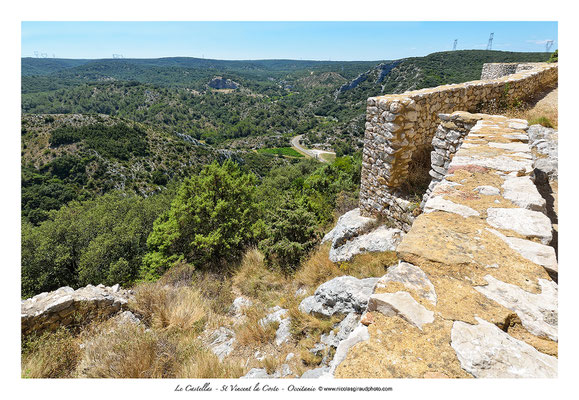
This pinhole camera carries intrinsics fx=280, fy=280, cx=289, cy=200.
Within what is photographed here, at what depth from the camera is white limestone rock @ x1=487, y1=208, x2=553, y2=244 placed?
2.21m

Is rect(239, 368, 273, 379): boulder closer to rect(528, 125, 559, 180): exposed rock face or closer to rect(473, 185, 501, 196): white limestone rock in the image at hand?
rect(473, 185, 501, 196): white limestone rock

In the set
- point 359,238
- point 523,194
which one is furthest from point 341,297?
point 523,194

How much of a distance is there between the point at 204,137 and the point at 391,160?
360ft

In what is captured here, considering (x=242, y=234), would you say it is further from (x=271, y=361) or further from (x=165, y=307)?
(x=271, y=361)

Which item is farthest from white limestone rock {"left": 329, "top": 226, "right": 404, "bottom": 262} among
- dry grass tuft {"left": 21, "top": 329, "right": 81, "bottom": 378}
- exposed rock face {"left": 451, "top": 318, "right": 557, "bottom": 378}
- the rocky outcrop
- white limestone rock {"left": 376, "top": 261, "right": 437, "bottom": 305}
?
dry grass tuft {"left": 21, "top": 329, "right": 81, "bottom": 378}

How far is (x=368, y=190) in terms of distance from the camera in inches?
233

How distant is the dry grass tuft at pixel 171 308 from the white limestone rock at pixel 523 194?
4.55 meters

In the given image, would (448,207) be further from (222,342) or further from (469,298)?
(222,342)

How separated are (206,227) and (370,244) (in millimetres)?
5661

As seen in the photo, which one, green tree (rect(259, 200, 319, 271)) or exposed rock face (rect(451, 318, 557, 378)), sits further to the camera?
green tree (rect(259, 200, 319, 271))

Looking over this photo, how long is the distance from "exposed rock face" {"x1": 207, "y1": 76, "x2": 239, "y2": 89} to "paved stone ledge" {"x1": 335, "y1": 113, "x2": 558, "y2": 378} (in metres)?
191

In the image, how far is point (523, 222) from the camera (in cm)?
235

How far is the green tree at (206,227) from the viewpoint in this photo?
827 cm

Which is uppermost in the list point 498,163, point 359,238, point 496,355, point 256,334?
point 498,163
